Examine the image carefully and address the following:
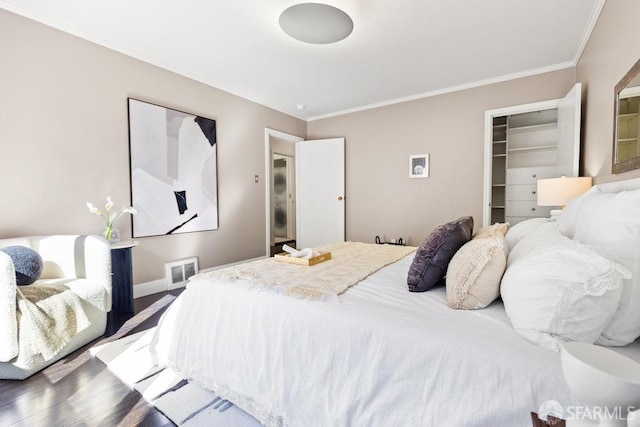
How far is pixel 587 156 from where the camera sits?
2752 mm

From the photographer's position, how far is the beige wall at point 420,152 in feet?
12.5

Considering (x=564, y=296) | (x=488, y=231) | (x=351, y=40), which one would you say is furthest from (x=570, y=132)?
(x=564, y=296)

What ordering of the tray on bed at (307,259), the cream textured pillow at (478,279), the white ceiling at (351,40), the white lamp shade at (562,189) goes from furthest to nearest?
the white lamp shade at (562,189), the white ceiling at (351,40), the tray on bed at (307,259), the cream textured pillow at (478,279)

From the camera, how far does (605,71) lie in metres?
2.23

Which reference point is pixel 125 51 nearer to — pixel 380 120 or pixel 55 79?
pixel 55 79

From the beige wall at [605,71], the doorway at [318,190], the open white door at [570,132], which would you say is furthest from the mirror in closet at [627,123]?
the doorway at [318,190]

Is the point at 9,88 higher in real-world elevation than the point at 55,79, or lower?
lower

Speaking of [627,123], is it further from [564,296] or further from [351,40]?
[351,40]

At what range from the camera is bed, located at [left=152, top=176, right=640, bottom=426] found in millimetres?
886

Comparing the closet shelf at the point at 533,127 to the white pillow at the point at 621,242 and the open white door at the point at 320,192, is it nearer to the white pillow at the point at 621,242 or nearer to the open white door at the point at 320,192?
the open white door at the point at 320,192

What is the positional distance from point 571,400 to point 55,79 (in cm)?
388

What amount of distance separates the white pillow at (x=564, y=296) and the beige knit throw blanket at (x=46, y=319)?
8.18ft

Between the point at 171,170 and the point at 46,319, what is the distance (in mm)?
1964

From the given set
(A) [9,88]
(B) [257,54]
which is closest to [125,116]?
(A) [9,88]
